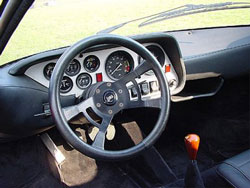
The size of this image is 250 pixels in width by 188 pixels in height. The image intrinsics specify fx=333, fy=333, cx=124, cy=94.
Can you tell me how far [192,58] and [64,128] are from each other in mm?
1343

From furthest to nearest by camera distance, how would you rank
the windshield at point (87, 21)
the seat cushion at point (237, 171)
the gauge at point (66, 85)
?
the windshield at point (87, 21)
the gauge at point (66, 85)
the seat cushion at point (237, 171)

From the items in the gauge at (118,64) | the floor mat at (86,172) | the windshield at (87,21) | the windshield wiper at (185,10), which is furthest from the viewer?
the windshield wiper at (185,10)

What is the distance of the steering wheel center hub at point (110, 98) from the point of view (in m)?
1.70

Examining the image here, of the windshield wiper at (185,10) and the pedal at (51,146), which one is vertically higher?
the windshield wiper at (185,10)

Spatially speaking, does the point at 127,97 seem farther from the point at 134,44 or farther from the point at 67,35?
the point at 67,35

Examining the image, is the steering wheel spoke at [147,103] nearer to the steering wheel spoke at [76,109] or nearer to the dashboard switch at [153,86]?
the steering wheel spoke at [76,109]

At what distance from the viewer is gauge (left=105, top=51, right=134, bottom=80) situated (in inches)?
83.5

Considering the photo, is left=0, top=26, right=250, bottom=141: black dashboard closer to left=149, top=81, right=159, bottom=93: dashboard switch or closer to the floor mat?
left=149, top=81, right=159, bottom=93: dashboard switch

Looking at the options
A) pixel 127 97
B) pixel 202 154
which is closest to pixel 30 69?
pixel 127 97

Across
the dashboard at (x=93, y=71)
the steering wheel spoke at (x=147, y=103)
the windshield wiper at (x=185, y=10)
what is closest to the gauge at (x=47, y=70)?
the dashboard at (x=93, y=71)

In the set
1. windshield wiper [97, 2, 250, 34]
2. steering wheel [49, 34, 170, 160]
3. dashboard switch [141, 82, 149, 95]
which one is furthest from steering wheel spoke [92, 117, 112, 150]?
windshield wiper [97, 2, 250, 34]

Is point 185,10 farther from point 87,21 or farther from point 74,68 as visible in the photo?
point 87,21

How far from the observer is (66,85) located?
2031 millimetres

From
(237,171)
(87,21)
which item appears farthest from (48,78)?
(87,21)
